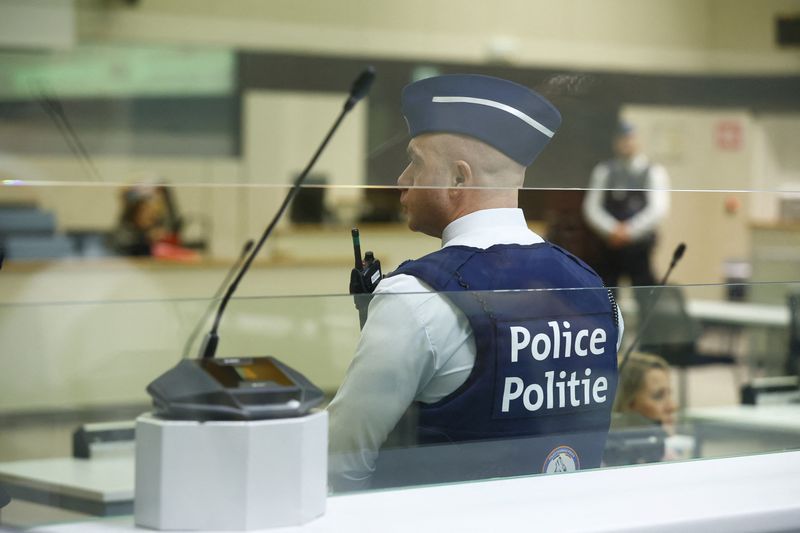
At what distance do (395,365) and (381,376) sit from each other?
0.06 feet

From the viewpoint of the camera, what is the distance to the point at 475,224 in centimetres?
136

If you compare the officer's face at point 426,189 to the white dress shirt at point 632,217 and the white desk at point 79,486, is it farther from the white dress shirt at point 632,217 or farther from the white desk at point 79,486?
the white dress shirt at point 632,217

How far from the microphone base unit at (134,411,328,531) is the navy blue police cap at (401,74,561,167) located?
57cm

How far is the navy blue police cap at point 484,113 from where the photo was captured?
1412 millimetres

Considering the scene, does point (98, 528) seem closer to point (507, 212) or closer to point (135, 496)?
point (135, 496)

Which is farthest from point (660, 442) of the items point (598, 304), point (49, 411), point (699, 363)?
point (699, 363)

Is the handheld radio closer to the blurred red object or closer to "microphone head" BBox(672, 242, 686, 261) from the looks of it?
"microphone head" BBox(672, 242, 686, 261)

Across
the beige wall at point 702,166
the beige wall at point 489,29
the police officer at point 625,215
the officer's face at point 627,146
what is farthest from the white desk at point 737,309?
the beige wall at point 702,166

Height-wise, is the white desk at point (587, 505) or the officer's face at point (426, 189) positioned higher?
the officer's face at point (426, 189)

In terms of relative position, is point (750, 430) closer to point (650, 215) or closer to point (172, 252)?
point (172, 252)

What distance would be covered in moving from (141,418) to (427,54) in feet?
19.4

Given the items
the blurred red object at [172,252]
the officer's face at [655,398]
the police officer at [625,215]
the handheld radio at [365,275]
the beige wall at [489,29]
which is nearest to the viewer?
the handheld radio at [365,275]

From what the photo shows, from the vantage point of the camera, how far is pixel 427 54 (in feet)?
22.0

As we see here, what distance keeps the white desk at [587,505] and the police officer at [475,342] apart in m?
0.04
